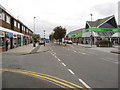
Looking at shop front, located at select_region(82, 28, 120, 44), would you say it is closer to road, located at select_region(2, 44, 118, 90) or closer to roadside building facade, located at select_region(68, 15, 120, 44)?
roadside building facade, located at select_region(68, 15, 120, 44)

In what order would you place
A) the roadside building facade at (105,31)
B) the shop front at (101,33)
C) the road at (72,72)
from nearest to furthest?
the road at (72,72), the shop front at (101,33), the roadside building facade at (105,31)

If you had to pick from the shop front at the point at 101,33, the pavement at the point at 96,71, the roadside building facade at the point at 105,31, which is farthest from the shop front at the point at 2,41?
the roadside building facade at the point at 105,31

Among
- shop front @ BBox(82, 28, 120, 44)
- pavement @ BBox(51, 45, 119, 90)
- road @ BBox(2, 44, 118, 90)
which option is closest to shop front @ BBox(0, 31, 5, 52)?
road @ BBox(2, 44, 118, 90)

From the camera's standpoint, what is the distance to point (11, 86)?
462cm

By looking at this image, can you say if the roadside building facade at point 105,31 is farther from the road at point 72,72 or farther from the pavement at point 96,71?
the road at point 72,72

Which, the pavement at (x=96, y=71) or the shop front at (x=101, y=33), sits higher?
the shop front at (x=101, y=33)

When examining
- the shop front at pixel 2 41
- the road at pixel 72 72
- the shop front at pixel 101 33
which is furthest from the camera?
the shop front at pixel 101 33

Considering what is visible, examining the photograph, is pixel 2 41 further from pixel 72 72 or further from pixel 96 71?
pixel 96 71

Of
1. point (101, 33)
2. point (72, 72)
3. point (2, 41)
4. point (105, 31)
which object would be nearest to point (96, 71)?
point (72, 72)

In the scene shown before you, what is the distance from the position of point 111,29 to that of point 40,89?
170ft

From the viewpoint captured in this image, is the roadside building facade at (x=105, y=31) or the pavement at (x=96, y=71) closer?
the pavement at (x=96, y=71)

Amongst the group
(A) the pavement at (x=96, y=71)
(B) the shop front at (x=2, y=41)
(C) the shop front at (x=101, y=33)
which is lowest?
(A) the pavement at (x=96, y=71)

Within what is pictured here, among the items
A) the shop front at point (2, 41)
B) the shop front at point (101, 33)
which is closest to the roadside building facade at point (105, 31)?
Result: the shop front at point (101, 33)

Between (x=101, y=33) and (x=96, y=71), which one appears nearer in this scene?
(x=96, y=71)
